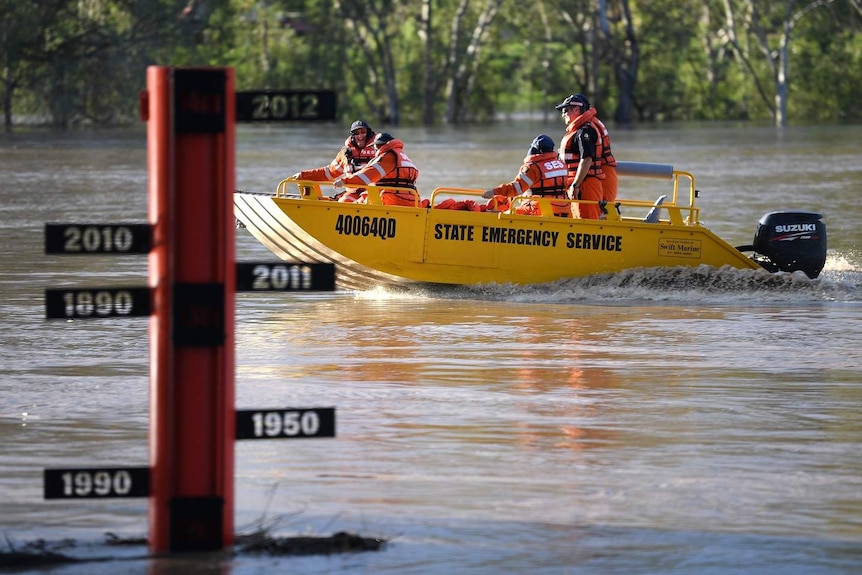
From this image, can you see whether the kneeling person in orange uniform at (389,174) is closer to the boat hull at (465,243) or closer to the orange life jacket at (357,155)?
the boat hull at (465,243)

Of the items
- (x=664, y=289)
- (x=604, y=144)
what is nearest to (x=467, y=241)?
(x=604, y=144)

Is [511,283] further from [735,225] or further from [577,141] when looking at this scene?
[735,225]

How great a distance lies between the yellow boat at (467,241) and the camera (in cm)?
1600

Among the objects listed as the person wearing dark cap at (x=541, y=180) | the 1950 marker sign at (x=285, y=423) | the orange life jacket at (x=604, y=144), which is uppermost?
the orange life jacket at (x=604, y=144)

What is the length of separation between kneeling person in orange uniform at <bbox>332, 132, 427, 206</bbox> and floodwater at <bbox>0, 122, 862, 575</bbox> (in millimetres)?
887

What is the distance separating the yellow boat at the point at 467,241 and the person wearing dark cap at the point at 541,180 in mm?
302

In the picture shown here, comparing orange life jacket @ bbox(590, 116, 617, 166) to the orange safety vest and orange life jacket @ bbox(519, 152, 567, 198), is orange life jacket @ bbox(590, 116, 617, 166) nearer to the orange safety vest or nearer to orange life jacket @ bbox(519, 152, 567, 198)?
orange life jacket @ bbox(519, 152, 567, 198)

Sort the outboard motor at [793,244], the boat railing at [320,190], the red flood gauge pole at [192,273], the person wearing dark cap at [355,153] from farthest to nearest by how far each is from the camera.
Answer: the person wearing dark cap at [355,153]
the outboard motor at [793,244]
the boat railing at [320,190]
the red flood gauge pole at [192,273]

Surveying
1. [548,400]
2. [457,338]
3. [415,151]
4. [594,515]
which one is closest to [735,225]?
[457,338]

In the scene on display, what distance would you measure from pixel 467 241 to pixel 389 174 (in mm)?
960

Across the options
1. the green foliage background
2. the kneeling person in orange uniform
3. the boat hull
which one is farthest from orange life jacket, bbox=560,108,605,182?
the green foliage background

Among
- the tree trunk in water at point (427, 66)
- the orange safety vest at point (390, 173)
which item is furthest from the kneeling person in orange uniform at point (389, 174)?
the tree trunk in water at point (427, 66)

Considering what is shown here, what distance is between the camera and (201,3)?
76312 millimetres

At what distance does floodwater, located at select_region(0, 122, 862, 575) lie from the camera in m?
6.75
